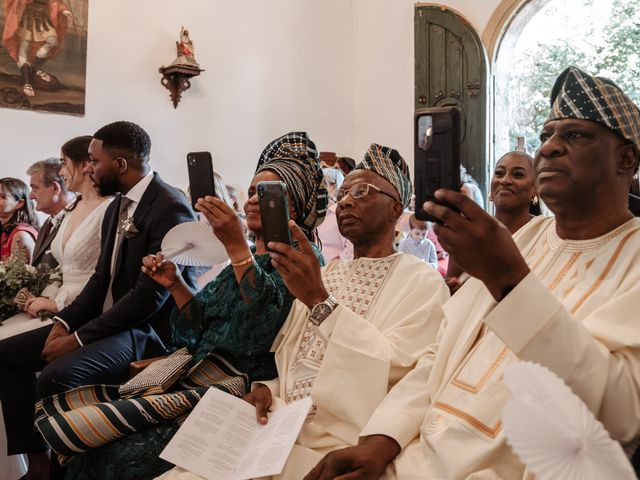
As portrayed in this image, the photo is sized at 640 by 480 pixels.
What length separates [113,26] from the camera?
6.80 metres

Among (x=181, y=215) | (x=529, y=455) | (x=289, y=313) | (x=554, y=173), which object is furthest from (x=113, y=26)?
(x=529, y=455)

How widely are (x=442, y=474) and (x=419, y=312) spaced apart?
2.32 feet

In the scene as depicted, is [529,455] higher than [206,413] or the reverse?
higher

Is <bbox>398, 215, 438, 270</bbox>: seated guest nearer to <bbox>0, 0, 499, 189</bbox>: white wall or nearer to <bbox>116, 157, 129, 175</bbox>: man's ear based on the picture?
<bbox>116, 157, 129, 175</bbox>: man's ear

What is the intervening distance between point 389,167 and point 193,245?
900 millimetres

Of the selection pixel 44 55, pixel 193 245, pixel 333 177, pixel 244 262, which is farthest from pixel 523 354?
pixel 44 55

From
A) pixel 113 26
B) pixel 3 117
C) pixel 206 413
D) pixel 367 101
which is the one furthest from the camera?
pixel 367 101

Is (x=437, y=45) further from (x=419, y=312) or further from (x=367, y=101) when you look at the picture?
(x=419, y=312)

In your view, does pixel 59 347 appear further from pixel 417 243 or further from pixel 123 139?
pixel 417 243

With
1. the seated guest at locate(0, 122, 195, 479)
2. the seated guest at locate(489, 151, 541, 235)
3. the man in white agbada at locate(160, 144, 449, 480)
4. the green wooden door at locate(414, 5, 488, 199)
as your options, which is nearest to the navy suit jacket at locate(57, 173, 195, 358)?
the seated guest at locate(0, 122, 195, 479)

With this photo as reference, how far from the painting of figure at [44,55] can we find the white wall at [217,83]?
0.12m

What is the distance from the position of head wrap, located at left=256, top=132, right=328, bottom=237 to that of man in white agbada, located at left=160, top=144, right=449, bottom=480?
28cm

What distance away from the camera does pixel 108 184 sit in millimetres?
3576

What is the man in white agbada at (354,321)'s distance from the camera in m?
1.92
